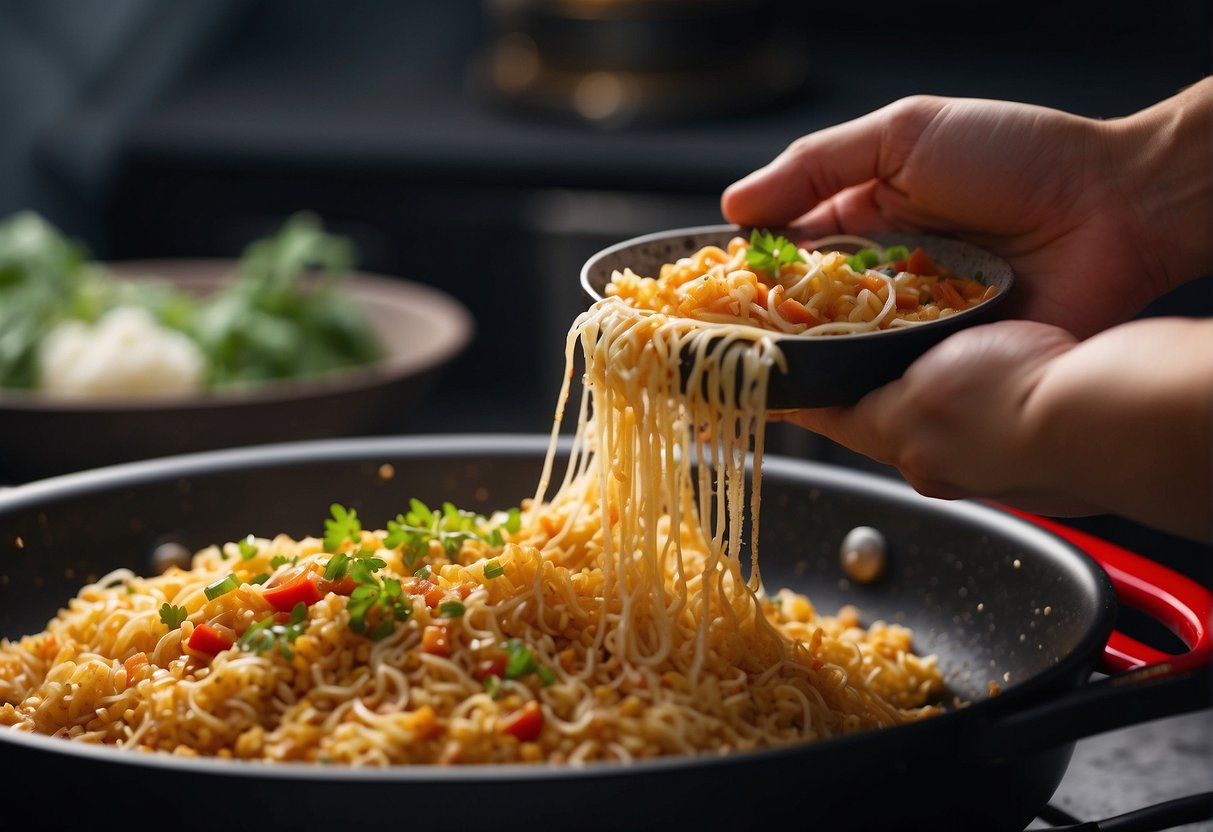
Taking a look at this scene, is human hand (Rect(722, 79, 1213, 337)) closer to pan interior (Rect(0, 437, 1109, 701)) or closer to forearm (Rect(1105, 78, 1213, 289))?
forearm (Rect(1105, 78, 1213, 289))

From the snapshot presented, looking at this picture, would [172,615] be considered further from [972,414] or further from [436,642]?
[972,414]

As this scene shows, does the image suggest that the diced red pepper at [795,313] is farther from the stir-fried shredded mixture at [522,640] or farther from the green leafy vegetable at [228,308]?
the green leafy vegetable at [228,308]

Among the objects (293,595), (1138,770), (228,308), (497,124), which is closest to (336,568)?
(293,595)

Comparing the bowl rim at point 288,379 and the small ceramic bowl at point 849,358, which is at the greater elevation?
the small ceramic bowl at point 849,358

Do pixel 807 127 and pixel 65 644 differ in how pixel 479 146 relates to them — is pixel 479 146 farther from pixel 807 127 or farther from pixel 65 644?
pixel 65 644

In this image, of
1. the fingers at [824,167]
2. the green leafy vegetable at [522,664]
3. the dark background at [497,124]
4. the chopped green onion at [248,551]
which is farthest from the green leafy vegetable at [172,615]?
the dark background at [497,124]

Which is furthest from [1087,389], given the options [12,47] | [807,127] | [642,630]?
[12,47]

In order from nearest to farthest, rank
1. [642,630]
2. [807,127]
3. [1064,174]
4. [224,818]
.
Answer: [224,818] → [642,630] → [1064,174] → [807,127]
